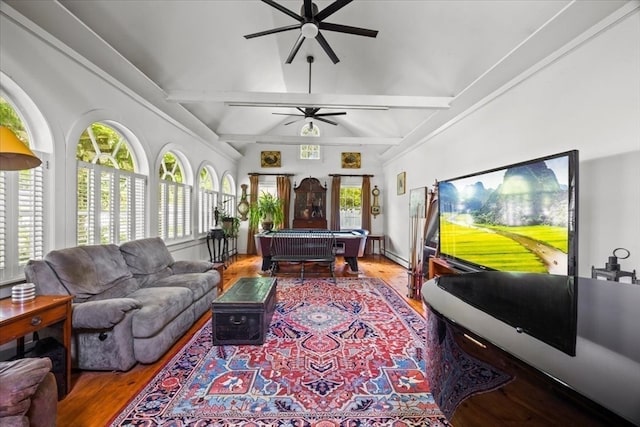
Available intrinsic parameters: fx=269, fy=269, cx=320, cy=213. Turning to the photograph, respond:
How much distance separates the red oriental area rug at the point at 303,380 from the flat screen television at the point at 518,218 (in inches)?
44.7

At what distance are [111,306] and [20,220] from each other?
114 centimetres

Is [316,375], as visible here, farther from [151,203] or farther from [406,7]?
[406,7]

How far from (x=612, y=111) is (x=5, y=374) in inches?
163

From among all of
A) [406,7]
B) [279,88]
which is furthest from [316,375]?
[279,88]

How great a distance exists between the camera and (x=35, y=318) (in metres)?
1.71

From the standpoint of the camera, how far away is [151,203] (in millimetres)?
4199

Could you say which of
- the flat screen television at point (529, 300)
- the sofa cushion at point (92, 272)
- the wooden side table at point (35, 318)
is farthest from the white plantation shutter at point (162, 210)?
the flat screen television at point (529, 300)

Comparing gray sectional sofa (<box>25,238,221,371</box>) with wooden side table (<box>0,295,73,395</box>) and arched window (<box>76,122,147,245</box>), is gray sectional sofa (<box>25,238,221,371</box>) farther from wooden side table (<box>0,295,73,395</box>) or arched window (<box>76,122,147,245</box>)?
arched window (<box>76,122,147,245</box>)

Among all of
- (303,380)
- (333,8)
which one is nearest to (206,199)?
(333,8)

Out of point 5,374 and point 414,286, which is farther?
point 414,286

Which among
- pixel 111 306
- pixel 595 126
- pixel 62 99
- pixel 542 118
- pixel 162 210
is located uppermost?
pixel 62 99

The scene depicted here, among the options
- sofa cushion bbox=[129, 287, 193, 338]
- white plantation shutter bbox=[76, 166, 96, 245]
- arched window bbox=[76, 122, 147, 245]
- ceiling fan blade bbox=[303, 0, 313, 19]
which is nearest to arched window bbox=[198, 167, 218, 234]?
arched window bbox=[76, 122, 147, 245]

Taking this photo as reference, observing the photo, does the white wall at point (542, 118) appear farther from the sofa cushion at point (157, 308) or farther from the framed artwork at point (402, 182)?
the framed artwork at point (402, 182)

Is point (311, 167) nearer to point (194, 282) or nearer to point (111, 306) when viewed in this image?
point (194, 282)
